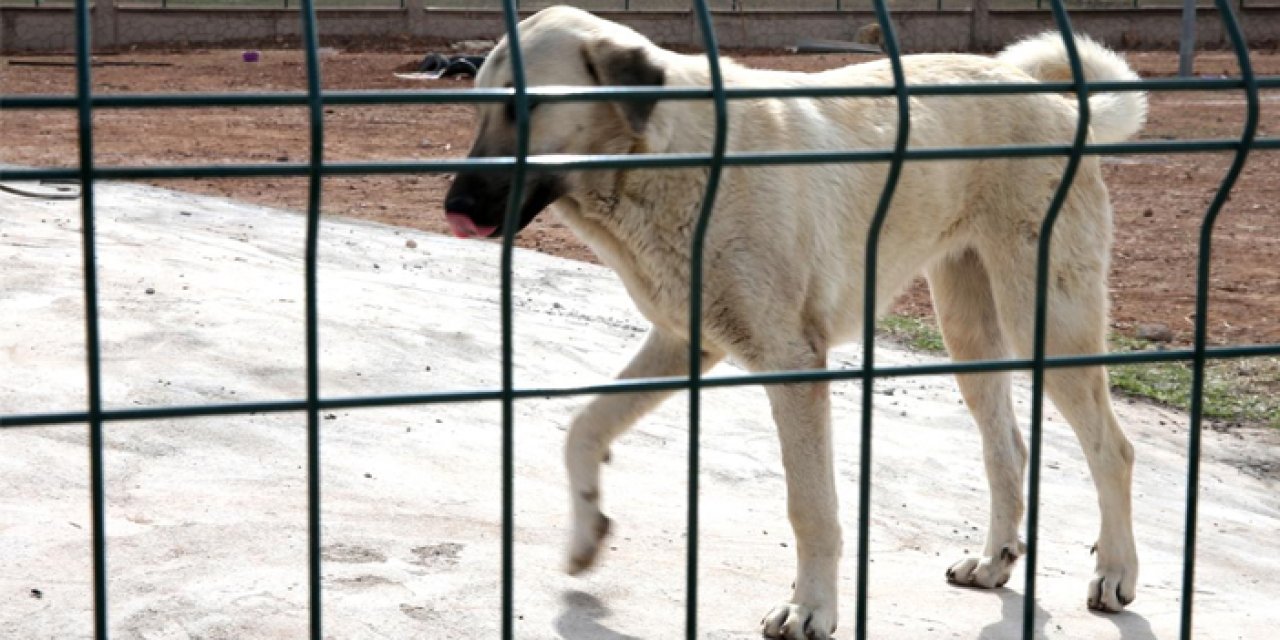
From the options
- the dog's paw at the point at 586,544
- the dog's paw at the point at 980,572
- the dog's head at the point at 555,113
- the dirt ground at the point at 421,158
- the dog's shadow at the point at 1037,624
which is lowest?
the dog's shadow at the point at 1037,624

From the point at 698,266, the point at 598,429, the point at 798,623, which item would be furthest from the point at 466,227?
the point at 698,266

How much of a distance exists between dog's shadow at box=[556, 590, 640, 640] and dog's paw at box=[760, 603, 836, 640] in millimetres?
→ 400

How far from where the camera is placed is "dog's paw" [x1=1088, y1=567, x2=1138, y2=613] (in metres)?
5.12

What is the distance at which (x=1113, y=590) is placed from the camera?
512cm

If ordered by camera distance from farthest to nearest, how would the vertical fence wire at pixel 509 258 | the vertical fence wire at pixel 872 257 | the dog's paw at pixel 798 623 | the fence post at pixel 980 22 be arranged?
1. the fence post at pixel 980 22
2. the dog's paw at pixel 798 623
3. the vertical fence wire at pixel 872 257
4. the vertical fence wire at pixel 509 258

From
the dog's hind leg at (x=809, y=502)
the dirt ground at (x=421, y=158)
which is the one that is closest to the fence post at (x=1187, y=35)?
the dirt ground at (x=421, y=158)

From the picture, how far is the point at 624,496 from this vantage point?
5.68m

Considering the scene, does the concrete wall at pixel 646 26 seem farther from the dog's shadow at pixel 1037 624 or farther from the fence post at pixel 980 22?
the dog's shadow at pixel 1037 624

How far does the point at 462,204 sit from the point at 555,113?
0.43 m

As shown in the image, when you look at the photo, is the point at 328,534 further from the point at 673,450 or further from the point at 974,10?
the point at 974,10

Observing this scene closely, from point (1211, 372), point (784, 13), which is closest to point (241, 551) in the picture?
point (1211, 372)

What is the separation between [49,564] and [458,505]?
1363 mm

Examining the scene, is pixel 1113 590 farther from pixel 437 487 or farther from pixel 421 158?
pixel 421 158

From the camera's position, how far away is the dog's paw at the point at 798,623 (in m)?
4.50
